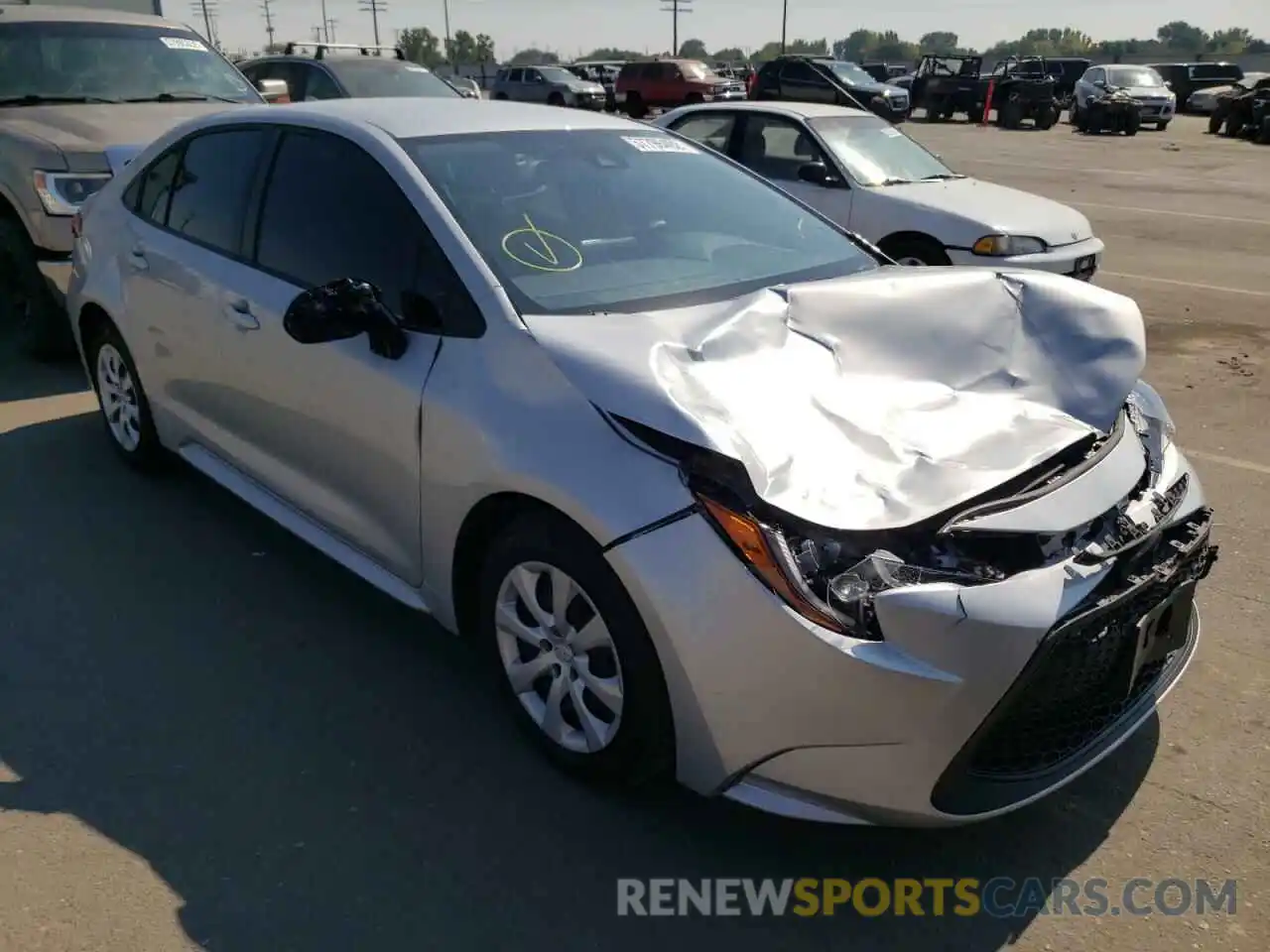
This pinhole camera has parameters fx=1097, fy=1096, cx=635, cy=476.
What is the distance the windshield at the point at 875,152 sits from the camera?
8.52 metres

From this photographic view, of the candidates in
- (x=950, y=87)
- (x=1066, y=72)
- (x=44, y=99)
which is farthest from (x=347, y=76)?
(x=1066, y=72)

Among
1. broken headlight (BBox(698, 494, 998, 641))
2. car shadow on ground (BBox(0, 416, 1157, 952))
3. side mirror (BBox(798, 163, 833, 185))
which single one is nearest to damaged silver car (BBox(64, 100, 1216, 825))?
broken headlight (BBox(698, 494, 998, 641))

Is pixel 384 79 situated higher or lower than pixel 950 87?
higher

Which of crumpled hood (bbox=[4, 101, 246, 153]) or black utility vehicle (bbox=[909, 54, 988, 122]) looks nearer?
crumpled hood (bbox=[4, 101, 246, 153])

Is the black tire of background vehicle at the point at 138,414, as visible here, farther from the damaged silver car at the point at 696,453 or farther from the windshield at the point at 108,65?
the windshield at the point at 108,65

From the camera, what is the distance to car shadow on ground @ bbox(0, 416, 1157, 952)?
2518mm

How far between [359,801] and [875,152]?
24.1 ft

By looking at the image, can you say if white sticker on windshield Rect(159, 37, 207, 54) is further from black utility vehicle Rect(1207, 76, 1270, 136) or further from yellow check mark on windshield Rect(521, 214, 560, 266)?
black utility vehicle Rect(1207, 76, 1270, 136)

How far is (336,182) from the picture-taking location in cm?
358

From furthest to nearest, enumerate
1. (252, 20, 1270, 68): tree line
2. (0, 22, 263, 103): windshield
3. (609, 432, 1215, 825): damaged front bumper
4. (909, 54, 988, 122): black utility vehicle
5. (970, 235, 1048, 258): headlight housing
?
(252, 20, 1270, 68): tree line, (909, 54, 988, 122): black utility vehicle, (970, 235, 1048, 258): headlight housing, (0, 22, 263, 103): windshield, (609, 432, 1215, 825): damaged front bumper

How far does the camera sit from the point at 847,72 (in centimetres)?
2805

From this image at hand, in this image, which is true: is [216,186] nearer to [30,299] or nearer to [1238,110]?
[30,299]

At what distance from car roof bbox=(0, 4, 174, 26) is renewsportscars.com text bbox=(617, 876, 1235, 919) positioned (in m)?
7.73

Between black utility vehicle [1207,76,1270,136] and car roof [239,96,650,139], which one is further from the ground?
car roof [239,96,650,139]
